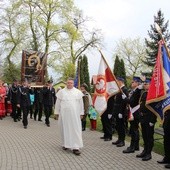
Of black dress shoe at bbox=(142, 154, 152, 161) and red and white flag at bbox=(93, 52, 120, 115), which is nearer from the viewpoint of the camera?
black dress shoe at bbox=(142, 154, 152, 161)

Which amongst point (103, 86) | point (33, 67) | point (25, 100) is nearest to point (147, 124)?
point (103, 86)

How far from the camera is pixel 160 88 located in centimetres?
866

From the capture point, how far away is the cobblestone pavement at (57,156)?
848cm

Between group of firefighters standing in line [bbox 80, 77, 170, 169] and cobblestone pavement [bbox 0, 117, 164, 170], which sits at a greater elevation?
group of firefighters standing in line [bbox 80, 77, 170, 169]

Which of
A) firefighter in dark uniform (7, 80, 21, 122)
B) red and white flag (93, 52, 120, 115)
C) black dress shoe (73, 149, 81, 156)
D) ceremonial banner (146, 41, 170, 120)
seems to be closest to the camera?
ceremonial banner (146, 41, 170, 120)

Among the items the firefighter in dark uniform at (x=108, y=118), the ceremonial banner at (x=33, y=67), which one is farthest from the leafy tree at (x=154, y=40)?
the firefighter in dark uniform at (x=108, y=118)

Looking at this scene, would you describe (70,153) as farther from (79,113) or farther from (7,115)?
(7,115)

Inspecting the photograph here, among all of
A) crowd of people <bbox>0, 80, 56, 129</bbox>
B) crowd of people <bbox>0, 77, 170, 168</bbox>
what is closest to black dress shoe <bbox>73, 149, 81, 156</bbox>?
crowd of people <bbox>0, 77, 170, 168</bbox>

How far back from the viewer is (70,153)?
1010cm

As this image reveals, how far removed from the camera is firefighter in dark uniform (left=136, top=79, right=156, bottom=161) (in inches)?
369

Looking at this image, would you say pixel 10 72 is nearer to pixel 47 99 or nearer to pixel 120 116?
pixel 47 99

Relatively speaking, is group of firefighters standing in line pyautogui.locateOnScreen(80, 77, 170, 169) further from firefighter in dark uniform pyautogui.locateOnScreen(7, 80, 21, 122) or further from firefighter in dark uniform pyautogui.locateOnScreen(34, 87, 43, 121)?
→ firefighter in dark uniform pyautogui.locateOnScreen(7, 80, 21, 122)

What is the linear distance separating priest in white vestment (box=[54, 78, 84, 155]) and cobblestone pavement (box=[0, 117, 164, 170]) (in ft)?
0.96

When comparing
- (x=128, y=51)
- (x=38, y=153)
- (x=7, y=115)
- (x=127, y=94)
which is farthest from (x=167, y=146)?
(x=128, y=51)
